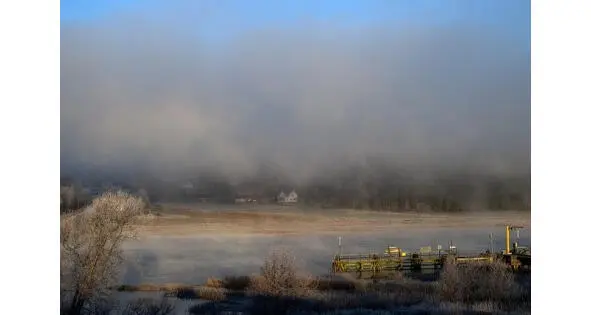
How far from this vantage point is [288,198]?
310cm

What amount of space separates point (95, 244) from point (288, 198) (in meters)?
0.96

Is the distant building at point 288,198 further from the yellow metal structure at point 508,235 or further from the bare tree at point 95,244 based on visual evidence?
the yellow metal structure at point 508,235

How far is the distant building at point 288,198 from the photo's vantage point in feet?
10.2

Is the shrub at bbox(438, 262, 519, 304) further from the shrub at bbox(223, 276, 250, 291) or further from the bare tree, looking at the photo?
the bare tree

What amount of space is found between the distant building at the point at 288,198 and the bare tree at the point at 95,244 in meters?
0.68

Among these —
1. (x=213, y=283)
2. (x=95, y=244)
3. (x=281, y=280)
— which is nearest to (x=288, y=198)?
(x=281, y=280)

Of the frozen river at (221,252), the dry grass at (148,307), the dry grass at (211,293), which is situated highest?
the frozen river at (221,252)

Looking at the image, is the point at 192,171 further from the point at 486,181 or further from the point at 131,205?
the point at 486,181

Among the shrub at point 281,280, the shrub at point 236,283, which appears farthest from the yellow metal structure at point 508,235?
the shrub at point 236,283

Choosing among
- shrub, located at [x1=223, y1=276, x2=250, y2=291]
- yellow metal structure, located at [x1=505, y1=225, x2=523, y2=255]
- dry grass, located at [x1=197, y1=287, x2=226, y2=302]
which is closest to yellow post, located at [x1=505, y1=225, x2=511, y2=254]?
yellow metal structure, located at [x1=505, y1=225, x2=523, y2=255]

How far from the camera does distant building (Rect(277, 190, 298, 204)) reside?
3.10 metres

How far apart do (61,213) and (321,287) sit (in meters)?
1.30

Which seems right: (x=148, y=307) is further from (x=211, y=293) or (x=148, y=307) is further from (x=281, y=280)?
(x=281, y=280)
